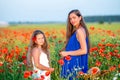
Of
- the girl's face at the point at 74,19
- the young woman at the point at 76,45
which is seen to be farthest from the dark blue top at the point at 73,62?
the girl's face at the point at 74,19

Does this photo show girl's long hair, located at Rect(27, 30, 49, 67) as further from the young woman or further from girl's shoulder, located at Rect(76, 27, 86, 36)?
girl's shoulder, located at Rect(76, 27, 86, 36)

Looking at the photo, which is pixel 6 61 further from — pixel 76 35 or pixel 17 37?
pixel 17 37

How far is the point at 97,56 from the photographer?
466cm

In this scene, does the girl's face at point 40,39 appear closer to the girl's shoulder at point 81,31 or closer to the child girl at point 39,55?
the child girl at point 39,55

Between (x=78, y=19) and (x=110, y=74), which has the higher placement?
(x=78, y=19)

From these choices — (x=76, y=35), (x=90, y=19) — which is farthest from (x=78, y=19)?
(x=90, y=19)

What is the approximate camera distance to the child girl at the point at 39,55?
152 inches

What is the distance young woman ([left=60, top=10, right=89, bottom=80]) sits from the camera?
391cm

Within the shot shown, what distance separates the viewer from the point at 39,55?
3875 millimetres

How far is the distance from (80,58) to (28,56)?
0.50 m

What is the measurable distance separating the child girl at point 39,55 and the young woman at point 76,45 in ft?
0.60

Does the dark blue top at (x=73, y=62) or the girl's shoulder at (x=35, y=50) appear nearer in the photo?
the girl's shoulder at (x=35, y=50)

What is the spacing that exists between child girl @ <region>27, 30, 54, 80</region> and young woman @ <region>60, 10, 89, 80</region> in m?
0.18

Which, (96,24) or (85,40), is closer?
(85,40)
